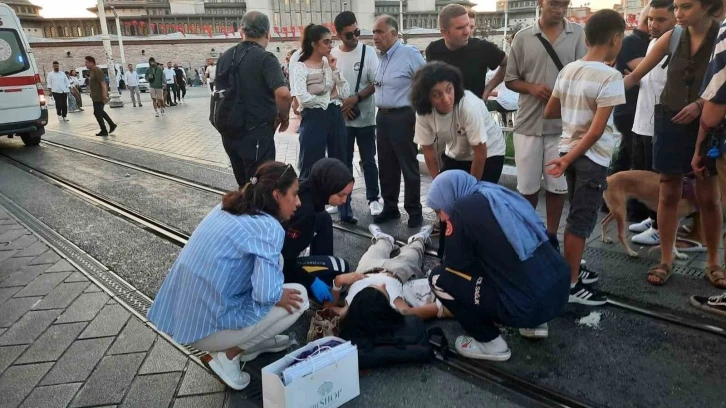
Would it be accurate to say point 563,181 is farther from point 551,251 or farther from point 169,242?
point 169,242

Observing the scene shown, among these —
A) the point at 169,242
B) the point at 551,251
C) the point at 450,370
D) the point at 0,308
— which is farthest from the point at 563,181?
the point at 0,308

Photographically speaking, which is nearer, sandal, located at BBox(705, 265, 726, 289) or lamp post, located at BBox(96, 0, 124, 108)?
sandal, located at BBox(705, 265, 726, 289)

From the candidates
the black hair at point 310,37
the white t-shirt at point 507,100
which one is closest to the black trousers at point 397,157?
the black hair at point 310,37

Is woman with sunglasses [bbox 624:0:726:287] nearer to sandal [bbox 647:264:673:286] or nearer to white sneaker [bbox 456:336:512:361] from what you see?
sandal [bbox 647:264:673:286]

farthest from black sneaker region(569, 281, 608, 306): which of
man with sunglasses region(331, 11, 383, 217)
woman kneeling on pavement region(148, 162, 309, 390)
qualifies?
man with sunglasses region(331, 11, 383, 217)

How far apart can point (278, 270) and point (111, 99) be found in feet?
80.4

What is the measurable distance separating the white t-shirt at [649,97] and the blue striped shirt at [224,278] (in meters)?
3.91

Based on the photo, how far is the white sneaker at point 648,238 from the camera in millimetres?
4648

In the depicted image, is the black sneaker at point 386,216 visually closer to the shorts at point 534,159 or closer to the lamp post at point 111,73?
the shorts at point 534,159

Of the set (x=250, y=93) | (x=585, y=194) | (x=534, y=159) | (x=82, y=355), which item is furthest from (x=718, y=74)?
(x=82, y=355)

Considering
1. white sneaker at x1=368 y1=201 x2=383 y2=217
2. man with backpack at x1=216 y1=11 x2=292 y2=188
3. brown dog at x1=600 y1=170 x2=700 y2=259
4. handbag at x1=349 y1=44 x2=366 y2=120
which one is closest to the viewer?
brown dog at x1=600 y1=170 x2=700 y2=259

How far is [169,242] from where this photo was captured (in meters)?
5.41

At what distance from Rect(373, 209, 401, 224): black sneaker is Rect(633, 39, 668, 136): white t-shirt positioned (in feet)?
8.35

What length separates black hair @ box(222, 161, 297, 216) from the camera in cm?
273
